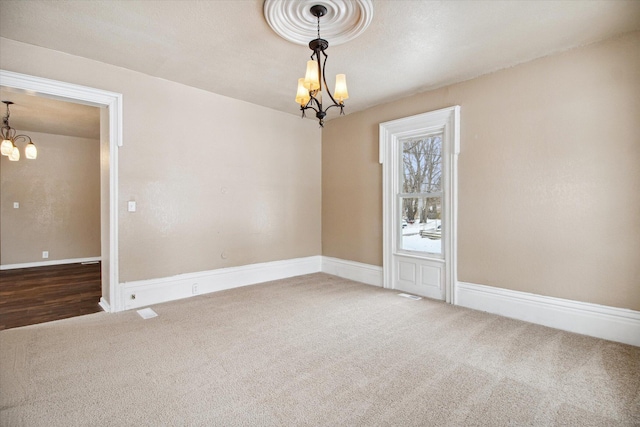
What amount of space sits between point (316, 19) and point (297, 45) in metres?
0.45

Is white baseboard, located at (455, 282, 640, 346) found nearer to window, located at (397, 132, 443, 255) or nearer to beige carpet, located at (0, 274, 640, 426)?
beige carpet, located at (0, 274, 640, 426)

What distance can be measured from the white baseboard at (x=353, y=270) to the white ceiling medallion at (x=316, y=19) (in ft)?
10.7

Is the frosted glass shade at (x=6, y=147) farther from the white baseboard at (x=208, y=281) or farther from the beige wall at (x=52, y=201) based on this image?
the white baseboard at (x=208, y=281)

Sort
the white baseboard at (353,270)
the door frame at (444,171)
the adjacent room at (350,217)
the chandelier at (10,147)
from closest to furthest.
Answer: the adjacent room at (350,217), the door frame at (444,171), the white baseboard at (353,270), the chandelier at (10,147)

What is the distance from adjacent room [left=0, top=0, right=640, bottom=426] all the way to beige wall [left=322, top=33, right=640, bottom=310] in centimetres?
2

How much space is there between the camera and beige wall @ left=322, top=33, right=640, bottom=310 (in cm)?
284

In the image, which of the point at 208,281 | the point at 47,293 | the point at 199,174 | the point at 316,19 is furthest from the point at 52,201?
the point at 316,19

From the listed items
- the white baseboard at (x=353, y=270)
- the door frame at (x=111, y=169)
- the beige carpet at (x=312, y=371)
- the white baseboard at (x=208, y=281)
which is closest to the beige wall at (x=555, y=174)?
the beige carpet at (x=312, y=371)

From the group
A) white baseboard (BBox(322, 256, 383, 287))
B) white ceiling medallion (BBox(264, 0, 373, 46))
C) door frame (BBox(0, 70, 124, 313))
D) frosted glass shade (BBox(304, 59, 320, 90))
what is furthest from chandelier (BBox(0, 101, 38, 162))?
white baseboard (BBox(322, 256, 383, 287))

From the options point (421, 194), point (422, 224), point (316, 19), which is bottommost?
point (422, 224)

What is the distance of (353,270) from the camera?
Answer: 5.20 meters

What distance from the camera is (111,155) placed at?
Answer: 140 inches

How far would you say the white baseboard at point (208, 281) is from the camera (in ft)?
12.4

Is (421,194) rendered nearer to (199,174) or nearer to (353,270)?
(353,270)
